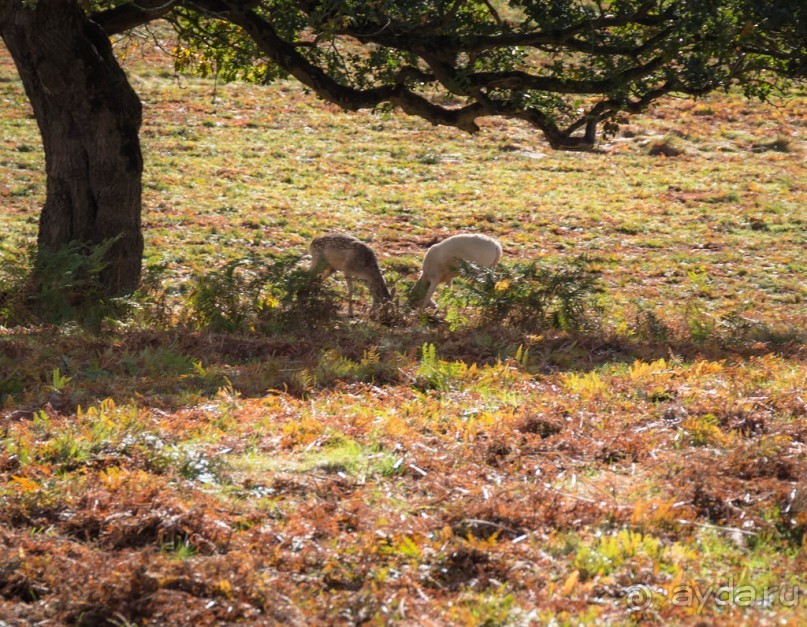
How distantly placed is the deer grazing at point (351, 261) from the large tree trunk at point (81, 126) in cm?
321

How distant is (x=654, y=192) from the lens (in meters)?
23.8

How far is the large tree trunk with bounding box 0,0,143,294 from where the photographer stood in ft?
36.1

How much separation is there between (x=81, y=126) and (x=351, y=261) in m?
4.44

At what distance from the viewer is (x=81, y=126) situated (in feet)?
37.0

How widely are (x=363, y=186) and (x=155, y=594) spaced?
64.6 feet

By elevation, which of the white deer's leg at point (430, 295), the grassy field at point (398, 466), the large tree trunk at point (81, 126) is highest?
the large tree trunk at point (81, 126)

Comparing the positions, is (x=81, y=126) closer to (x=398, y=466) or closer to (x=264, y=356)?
(x=264, y=356)

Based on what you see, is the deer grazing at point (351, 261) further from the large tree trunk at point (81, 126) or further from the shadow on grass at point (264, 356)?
the shadow on grass at point (264, 356)

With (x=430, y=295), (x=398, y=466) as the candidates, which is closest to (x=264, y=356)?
(x=398, y=466)

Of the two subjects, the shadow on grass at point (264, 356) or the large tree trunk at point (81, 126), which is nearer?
the shadow on grass at point (264, 356)

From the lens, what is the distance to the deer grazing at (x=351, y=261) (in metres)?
14.2

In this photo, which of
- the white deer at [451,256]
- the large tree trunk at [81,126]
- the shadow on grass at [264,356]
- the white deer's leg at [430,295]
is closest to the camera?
the shadow on grass at [264,356]

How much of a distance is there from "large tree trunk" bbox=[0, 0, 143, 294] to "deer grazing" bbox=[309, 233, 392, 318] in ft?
10.5

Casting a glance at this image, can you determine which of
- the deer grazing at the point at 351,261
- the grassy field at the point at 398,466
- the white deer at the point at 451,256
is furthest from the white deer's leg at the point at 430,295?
the deer grazing at the point at 351,261
